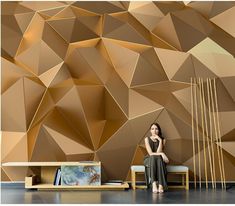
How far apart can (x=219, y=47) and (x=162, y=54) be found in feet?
3.08

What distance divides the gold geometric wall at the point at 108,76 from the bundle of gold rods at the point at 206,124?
102mm

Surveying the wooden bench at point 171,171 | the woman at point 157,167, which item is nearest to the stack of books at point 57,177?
the wooden bench at point 171,171

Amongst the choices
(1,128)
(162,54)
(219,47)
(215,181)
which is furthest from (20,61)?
(215,181)

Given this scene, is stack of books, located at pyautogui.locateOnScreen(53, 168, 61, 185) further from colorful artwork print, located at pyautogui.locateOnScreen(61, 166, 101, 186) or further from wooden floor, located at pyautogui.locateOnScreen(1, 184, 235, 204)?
wooden floor, located at pyautogui.locateOnScreen(1, 184, 235, 204)

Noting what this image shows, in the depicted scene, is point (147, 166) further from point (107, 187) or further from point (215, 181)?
point (215, 181)

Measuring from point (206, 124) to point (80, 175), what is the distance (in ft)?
7.05

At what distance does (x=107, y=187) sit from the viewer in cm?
520

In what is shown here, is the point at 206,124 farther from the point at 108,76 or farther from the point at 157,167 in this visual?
the point at 108,76

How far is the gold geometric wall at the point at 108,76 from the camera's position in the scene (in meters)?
5.64

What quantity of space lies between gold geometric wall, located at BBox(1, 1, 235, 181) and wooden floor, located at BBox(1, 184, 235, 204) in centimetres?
69

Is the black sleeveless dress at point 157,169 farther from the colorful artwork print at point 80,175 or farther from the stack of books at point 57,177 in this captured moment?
the stack of books at point 57,177

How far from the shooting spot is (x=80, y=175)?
5297 mm

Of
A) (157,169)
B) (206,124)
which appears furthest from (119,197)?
(206,124)

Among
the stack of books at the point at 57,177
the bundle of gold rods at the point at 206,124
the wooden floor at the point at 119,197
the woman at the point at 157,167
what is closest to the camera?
the wooden floor at the point at 119,197
